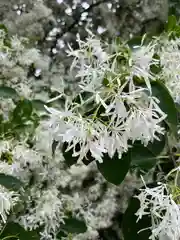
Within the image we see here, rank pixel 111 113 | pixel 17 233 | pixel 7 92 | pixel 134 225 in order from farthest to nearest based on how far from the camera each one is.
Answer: pixel 7 92, pixel 17 233, pixel 134 225, pixel 111 113

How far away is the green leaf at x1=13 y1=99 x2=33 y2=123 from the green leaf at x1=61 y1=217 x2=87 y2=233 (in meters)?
0.18

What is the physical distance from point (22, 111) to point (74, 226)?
20 centimetres

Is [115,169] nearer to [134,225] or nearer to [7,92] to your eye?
[134,225]

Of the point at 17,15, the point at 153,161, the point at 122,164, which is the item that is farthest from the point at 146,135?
the point at 17,15

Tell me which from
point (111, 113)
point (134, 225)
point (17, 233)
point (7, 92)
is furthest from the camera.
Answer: point (7, 92)

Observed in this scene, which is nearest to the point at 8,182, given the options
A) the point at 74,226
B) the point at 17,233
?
the point at 17,233

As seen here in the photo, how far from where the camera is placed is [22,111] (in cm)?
84

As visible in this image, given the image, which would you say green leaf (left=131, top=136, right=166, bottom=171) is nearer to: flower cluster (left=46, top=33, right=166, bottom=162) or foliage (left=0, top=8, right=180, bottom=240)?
foliage (left=0, top=8, right=180, bottom=240)

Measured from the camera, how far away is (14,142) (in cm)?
78

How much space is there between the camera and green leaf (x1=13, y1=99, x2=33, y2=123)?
833 mm

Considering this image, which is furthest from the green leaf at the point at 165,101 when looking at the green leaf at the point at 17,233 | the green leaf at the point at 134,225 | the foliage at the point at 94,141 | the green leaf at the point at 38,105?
the green leaf at the point at 38,105

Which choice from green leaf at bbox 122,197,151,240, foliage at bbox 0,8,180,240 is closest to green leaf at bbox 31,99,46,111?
foliage at bbox 0,8,180,240

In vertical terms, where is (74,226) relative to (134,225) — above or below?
below

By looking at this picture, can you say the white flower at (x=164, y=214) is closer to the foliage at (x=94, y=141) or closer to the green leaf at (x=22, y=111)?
the foliage at (x=94, y=141)
